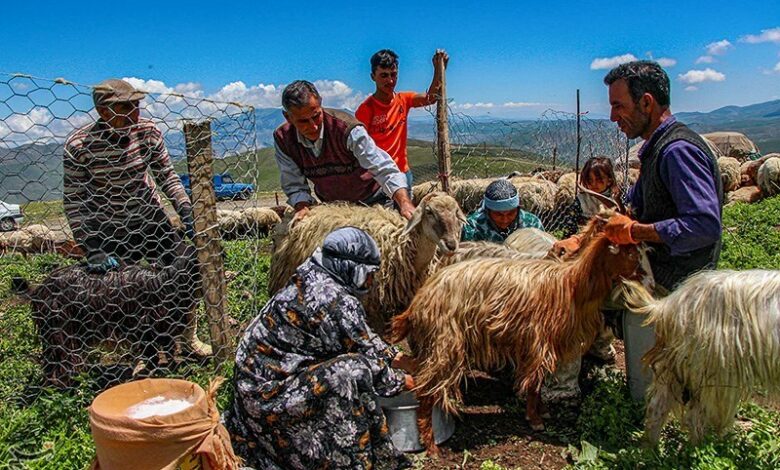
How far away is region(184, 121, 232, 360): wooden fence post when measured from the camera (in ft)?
14.4

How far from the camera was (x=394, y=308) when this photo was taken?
16.7ft

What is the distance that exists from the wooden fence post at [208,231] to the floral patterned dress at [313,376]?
1232mm

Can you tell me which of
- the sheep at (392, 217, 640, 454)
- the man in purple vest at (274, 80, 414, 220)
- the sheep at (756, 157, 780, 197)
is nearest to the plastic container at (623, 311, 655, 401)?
the sheep at (392, 217, 640, 454)

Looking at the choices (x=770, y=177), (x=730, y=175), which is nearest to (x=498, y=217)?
(x=770, y=177)

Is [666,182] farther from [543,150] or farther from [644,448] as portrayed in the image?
[543,150]

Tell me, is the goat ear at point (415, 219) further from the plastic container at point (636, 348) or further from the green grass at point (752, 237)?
the green grass at point (752, 237)

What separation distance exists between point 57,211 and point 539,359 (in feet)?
12.5

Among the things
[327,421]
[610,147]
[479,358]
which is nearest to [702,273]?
[479,358]

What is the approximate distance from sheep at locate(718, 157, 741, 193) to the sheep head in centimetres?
1383

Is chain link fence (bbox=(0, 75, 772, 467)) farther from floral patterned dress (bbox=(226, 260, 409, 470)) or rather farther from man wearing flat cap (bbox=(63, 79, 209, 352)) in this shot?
floral patterned dress (bbox=(226, 260, 409, 470))

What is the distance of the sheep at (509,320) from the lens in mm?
3859

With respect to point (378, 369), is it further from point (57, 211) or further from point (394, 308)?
point (57, 211)

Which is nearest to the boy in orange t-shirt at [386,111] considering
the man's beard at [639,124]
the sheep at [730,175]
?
the man's beard at [639,124]

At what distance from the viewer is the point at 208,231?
455 centimetres
